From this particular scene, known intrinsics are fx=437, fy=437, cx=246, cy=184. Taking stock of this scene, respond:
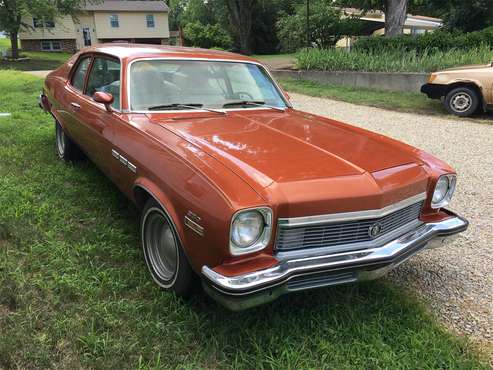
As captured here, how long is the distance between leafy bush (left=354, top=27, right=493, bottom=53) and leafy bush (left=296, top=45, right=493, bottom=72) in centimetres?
16

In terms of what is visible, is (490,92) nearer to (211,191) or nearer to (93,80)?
(93,80)

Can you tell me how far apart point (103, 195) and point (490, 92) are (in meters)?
7.47

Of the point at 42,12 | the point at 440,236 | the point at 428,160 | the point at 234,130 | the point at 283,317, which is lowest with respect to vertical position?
the point at 283,317

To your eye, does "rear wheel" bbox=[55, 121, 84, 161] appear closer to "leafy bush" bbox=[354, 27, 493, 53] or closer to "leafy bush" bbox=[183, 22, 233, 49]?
"leafy bush" bbox=[354, 27, 493, 53]

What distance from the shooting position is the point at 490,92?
27.2 feet

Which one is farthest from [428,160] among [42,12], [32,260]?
[42,12]

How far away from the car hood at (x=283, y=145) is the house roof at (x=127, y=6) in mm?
41004

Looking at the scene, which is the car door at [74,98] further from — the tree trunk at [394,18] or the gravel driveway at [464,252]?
the tree trunk at [394,18]

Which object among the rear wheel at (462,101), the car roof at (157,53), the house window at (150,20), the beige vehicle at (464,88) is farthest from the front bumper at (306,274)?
the house window at (150,20)

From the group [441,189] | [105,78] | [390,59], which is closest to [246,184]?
[441,189]

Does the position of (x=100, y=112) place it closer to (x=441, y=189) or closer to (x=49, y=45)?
(x=441, y=189)

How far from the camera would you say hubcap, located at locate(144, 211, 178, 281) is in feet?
9.10

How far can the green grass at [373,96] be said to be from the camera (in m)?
9.91

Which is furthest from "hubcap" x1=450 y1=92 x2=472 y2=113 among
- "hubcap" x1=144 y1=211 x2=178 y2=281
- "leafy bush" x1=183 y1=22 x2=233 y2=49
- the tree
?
"leafy bush" x1=183 y1=22 x2=233 y2=49
